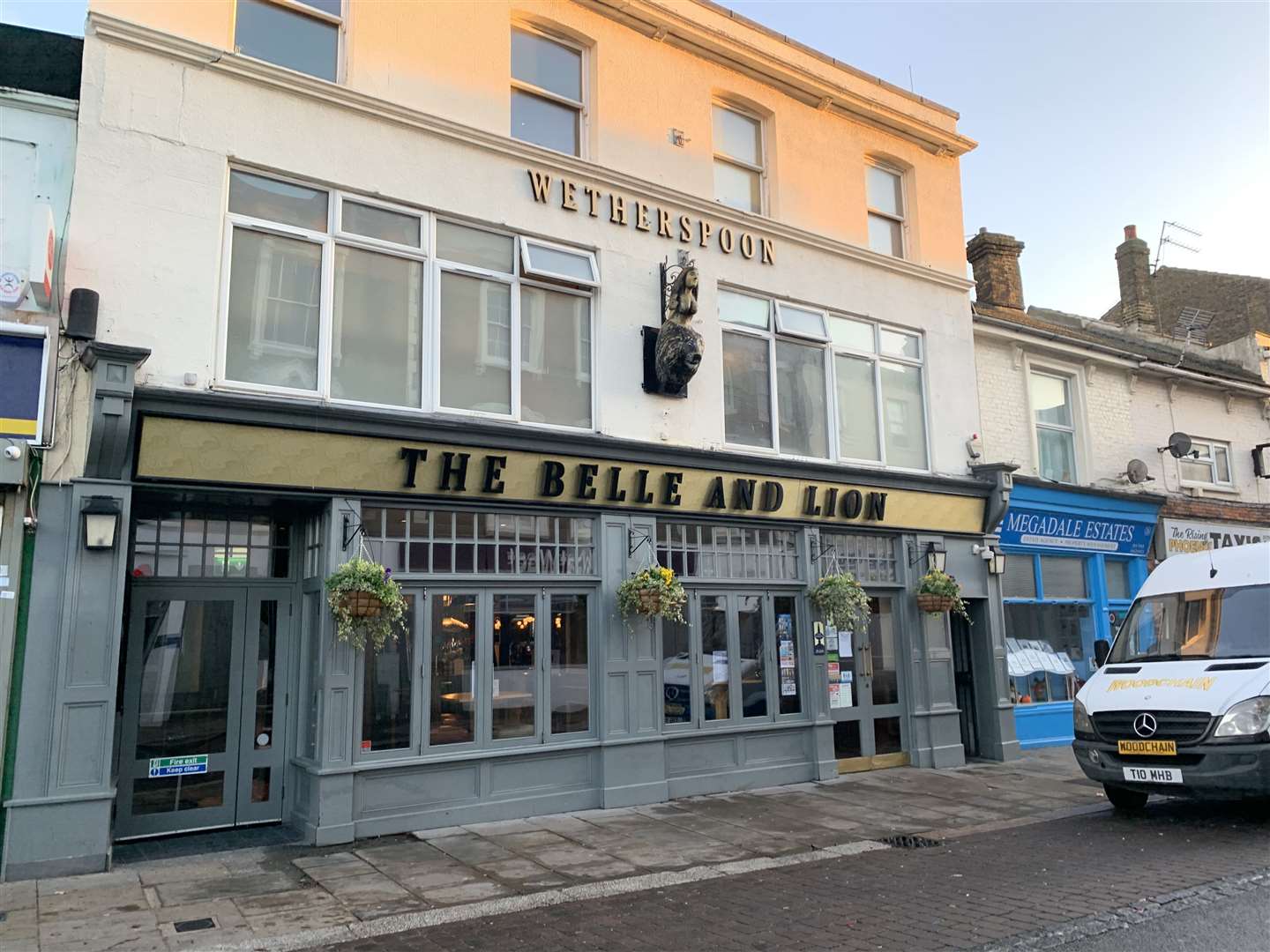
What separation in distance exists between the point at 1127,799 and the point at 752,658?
4277 mm

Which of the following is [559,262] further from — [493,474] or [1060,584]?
[1060,584]

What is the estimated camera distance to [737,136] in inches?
513

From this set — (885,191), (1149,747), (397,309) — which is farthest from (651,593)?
(885,191)

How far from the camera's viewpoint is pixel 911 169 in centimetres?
1471

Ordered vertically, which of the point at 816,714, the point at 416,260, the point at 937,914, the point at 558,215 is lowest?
the point at 937,914

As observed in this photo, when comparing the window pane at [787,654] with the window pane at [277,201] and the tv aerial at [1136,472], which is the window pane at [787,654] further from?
the tv aerial at [1136,472]

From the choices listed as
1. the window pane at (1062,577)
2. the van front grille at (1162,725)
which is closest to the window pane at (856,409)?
the window pane at (1062,577)

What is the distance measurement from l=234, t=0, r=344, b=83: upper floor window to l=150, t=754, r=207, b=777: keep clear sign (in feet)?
22.3

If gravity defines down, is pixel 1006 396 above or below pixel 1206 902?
above

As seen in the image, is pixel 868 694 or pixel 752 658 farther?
pixel 868 694

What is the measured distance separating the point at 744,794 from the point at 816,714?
5.22 feet

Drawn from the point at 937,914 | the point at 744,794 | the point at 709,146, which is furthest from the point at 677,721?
the point at 709,146

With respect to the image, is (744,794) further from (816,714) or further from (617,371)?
(617,371)

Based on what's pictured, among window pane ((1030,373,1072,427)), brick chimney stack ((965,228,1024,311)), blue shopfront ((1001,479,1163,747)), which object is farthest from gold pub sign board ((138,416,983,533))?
brick chimney stack ((965,228,1024,311))
